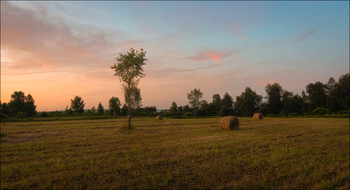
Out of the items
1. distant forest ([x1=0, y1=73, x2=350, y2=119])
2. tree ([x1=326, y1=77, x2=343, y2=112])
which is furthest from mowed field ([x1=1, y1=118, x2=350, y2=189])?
tree ([x1=326, y1=77, x2=343, y2=112])

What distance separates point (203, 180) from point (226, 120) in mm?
15871

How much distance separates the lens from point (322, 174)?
21.2 ft

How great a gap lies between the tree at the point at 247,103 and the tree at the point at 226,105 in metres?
2.22

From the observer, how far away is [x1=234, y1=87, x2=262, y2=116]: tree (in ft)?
234

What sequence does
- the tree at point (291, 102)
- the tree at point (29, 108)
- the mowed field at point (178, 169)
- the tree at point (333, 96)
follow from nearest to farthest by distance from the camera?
the mowed field at point (178, 169) < the tree at point (333, 96) < the tree at point (291, 102) < the tree at point (29, 108)

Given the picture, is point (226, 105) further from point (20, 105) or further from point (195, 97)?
point (20, 105)

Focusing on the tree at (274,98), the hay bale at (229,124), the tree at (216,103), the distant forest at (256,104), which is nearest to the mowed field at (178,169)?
the hay bale at (229,124)

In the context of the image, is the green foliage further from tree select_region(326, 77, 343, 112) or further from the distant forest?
tree select_region(326, 77, 343, 112)

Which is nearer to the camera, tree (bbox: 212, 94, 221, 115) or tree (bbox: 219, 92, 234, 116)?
tree (bbox: 219, 92, 234, 116)

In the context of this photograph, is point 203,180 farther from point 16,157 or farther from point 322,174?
point 16,157

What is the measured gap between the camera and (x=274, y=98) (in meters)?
72.0

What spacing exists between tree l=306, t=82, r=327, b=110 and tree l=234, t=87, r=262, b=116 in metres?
15.4

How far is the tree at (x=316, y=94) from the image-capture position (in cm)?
6494

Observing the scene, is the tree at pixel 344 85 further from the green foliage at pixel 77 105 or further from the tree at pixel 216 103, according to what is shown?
the green foliage at pixel 77 105
